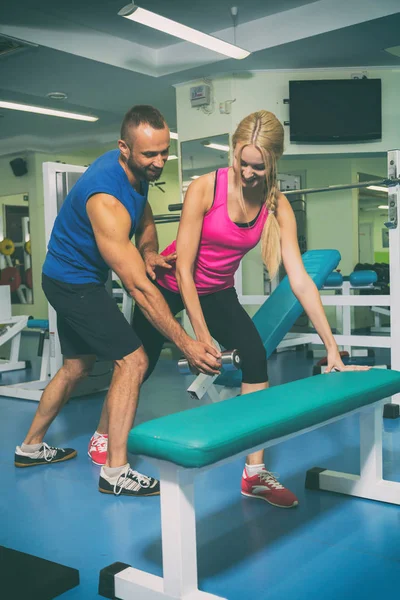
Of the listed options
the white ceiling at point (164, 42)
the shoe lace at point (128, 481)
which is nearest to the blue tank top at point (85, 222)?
the shoe lace at point (128, 481)

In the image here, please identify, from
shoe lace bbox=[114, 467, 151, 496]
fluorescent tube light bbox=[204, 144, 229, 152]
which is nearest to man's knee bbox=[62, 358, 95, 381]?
shoe lace bbox=[114, 467, 151, 496]

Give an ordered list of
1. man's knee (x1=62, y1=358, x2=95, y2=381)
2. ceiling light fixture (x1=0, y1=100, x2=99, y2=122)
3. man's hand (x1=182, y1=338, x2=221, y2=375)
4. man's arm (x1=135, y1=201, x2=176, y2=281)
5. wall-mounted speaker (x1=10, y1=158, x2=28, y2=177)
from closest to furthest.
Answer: man's hand (x1=182, y1=338, x2=221, y2=375), man's arm (x1=135, y1=201, x2=176, y2=281), man's knee (x1=62, y1=358, x2=95, y2=381), ceiling light fixture (x1=0, y1=100, x2=99, y2=122), wall-mounted speaker (x1=10, y1=158, x2=28, y2=177)

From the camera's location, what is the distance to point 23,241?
1132cm

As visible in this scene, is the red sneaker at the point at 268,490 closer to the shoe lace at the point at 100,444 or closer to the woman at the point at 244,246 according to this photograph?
the woman at the point at 244,246

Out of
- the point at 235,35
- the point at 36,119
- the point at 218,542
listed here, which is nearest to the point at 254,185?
the point at 218,542

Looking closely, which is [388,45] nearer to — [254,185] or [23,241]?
[254,185]

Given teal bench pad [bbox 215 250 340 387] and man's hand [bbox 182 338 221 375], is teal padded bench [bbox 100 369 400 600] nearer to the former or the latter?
man's hand [bbox 182 338 221 375]

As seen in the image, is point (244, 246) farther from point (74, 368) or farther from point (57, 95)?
point (57, 95)

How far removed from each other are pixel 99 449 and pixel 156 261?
0.93 m

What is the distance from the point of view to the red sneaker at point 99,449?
2.66m

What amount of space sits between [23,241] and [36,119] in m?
3.06

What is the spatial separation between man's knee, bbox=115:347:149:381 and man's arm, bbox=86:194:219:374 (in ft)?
0.93

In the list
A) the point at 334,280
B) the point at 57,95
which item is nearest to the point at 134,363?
the point at 334,280

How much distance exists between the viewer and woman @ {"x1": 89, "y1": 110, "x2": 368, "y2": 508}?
1954mm
